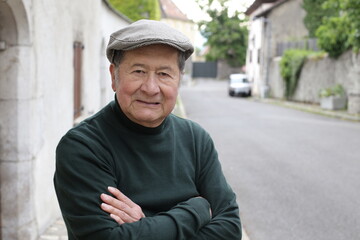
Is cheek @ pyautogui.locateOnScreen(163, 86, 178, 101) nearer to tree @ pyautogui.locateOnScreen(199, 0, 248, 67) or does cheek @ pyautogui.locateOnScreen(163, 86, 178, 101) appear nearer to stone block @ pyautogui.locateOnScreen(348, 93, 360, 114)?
stone block @ pyautogui.locateOnScreen(348, 93, 360, 114)

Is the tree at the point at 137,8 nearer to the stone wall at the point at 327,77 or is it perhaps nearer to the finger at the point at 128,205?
the stone wall at the point at 327,77

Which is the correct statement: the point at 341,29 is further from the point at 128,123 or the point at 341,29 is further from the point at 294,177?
the point at 128,123

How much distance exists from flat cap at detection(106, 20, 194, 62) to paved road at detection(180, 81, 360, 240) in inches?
146

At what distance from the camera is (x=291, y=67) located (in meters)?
27.0

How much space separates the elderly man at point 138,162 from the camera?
183 cm

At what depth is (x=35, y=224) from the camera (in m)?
4.51

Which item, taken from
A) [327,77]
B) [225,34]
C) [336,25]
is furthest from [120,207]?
[225,34]

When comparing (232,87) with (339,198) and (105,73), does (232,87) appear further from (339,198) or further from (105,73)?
(339,198)

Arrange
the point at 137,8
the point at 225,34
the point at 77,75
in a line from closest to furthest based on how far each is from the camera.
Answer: the point at 77,75 → the point at 137,8 → the point at 225,34

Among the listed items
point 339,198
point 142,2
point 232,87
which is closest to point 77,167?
point 339,198

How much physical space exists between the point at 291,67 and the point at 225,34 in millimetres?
26938

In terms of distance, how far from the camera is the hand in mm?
1835

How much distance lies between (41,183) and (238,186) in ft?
11.7

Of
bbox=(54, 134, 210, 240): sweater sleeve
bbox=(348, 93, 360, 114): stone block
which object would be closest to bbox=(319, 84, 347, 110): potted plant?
bbox=(348, 93, 360, 114): stone block
